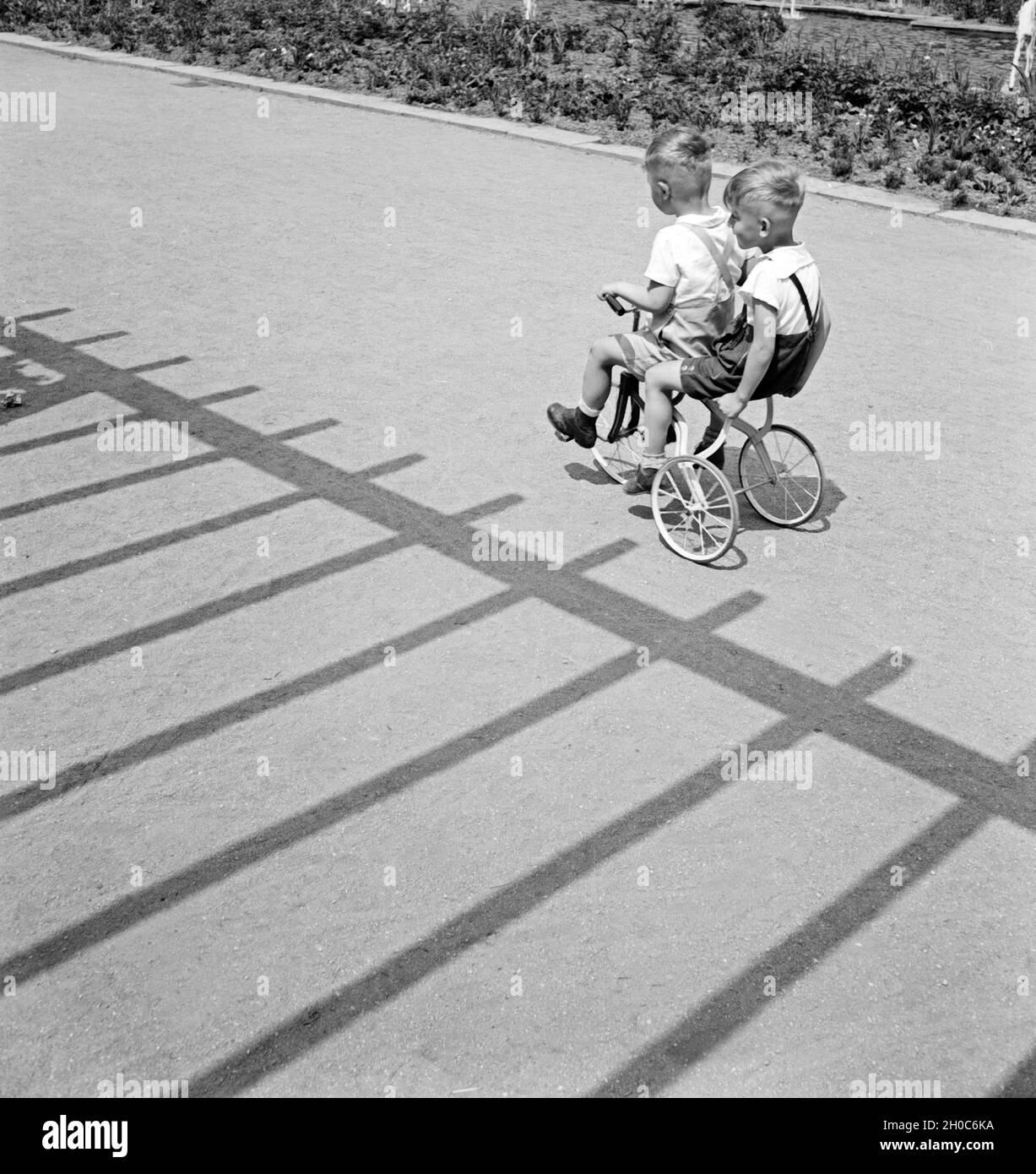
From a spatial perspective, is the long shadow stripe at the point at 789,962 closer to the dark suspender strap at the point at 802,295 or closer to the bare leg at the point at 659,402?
the dark suspender strap at the point at 802,295

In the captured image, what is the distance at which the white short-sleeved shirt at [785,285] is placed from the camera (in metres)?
4.90

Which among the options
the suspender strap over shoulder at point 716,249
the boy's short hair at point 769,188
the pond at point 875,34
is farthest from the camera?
the pond at point 875,34

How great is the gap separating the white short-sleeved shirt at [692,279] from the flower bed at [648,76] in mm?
6187

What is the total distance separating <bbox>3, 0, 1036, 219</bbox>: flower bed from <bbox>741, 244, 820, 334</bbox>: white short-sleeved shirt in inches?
251

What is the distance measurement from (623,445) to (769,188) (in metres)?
1.61

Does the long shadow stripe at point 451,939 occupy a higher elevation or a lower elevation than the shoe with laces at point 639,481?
lower

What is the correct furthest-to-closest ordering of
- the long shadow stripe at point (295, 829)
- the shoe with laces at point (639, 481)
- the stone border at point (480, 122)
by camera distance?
the stone border at point (480, 122) → the shoe with laces at point (639, 481) → the long shadow stripe at point (295, 829)

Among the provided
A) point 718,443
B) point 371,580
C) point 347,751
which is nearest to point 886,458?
point 718,443

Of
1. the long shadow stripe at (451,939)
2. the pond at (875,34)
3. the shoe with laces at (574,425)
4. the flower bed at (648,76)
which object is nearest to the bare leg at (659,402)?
the shoe with laces at (574,425)

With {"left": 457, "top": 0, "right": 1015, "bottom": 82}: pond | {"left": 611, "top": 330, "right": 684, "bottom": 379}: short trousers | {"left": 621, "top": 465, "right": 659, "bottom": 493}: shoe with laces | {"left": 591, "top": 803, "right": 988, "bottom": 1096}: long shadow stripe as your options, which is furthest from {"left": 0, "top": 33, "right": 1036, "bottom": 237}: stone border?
{"left": 591, "top": 803, "right": 988, "bottom": 1096}: long shadow stripe

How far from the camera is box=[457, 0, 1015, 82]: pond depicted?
1585cm

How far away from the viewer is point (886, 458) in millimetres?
6367

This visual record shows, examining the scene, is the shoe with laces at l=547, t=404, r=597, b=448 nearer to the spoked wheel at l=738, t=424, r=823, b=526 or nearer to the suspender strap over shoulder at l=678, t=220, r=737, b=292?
the spoked wheel at l=738, t=424, r=823, b=526
